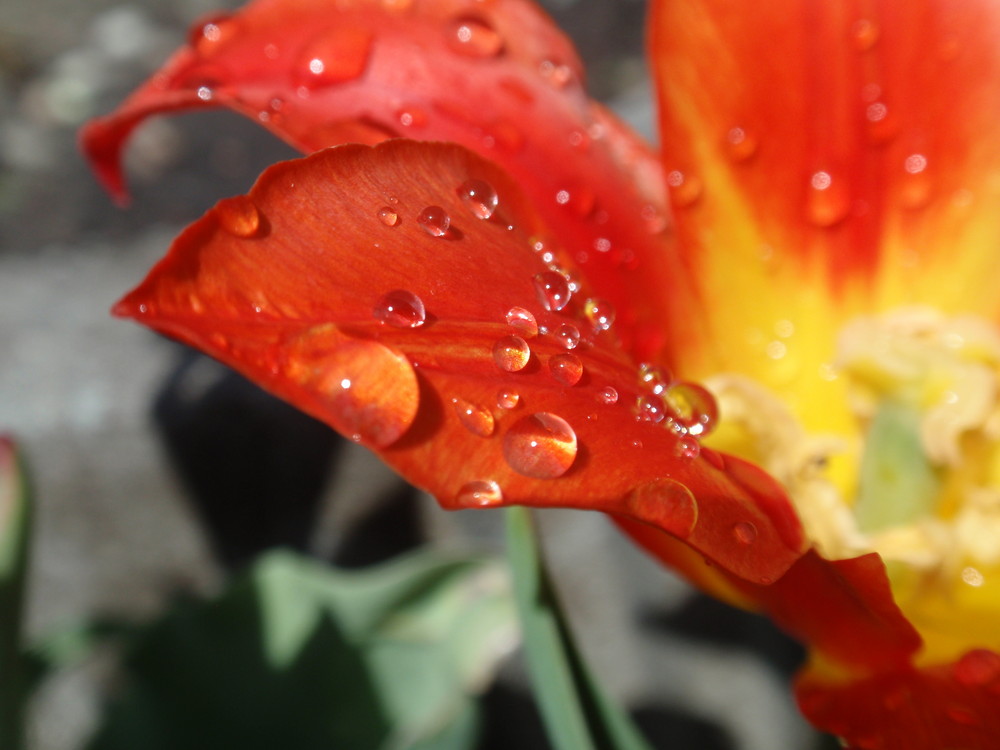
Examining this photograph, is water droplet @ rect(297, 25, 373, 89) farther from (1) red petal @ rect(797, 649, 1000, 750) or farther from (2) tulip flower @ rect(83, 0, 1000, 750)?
(1) red petal @ rect(797, 649, 1000, 750)

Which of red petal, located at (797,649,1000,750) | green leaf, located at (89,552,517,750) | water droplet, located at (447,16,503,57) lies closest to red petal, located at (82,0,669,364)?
water droplet, located at (447,16,503,57)

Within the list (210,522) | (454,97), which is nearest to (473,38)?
(454,97)

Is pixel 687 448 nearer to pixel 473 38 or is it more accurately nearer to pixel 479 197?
pixel 479 197

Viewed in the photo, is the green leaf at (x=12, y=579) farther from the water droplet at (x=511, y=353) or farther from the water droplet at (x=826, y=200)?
the water droplet at (x=826, y=200)

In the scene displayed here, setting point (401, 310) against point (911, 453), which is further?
point (911, 453)

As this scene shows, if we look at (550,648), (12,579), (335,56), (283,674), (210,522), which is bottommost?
(210,522)
